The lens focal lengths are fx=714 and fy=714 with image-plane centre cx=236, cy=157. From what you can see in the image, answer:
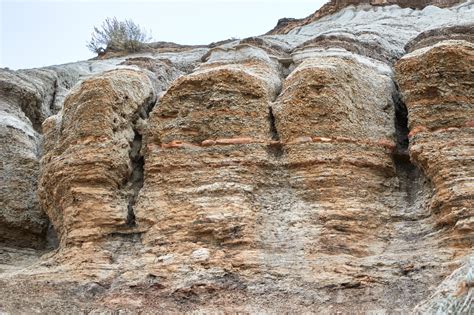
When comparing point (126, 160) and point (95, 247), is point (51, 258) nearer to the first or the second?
point (95, 247)

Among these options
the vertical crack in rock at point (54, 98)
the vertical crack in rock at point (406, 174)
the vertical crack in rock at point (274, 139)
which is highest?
the vertical crack in rock at point (54, 98)

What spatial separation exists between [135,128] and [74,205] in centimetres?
159

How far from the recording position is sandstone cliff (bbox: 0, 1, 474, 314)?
26.5ft

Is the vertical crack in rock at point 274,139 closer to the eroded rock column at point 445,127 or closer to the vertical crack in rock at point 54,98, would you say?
the eroded rock column at point 445,127

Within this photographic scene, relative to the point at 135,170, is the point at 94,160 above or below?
above

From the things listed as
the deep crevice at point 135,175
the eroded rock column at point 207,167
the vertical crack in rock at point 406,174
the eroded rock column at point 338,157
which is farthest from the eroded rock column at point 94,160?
the vertical crack in rock at point 406,174

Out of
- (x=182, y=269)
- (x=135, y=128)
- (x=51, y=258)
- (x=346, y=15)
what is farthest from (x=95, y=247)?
(x=346, y=15)

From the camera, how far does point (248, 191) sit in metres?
9.08

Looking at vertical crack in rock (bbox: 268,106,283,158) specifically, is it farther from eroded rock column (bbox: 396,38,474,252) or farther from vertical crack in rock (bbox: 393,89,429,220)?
eroded rock column (bbox: 396,38,474,252)

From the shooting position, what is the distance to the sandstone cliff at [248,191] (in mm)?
8070

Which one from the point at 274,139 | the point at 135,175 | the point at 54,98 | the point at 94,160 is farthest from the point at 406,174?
the point at 54,98

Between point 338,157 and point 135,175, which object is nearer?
point 338,157

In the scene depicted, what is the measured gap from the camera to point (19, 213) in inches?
417

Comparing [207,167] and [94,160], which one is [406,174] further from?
[94,160]
